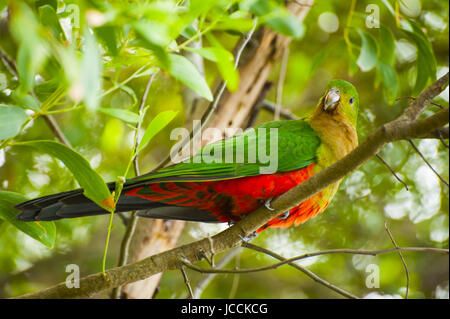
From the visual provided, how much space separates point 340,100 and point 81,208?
5.18ft

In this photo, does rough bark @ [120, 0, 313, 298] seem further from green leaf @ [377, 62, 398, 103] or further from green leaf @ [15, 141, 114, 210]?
green leaf @ [15, 141, 114, 210]

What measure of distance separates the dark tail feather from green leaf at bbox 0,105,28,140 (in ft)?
1.66

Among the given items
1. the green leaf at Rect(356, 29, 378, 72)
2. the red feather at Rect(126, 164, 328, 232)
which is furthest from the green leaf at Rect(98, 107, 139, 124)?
the green leaf at Rect(356, 29, 378, 72)

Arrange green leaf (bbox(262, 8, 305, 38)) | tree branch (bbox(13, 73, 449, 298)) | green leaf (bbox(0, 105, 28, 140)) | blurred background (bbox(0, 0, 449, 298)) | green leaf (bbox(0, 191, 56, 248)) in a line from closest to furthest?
green leaf (bbox(262, 8, 305, 38))
green leaf (bbox(0, 105, 28, 140))
tree branch (bbox(13, 73, 449, 298))
green leaf (bbox(0, 191, 56, 248))
blurred background (bbox(0, 0, 449, 298))

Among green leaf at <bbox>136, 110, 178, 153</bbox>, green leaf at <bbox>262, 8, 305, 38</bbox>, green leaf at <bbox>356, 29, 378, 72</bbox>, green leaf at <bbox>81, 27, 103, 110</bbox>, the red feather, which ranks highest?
green leaf at <bbox>356, 29, 378, 72</bbox>

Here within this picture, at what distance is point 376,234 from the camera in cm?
412

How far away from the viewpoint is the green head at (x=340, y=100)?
254 centimetres

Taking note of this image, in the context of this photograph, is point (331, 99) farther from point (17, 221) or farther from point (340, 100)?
point (17, 221)

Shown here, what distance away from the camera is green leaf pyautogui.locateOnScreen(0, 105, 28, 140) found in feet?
3.59

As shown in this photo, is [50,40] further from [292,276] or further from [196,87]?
[292,276]

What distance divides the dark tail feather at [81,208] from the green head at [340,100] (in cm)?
93

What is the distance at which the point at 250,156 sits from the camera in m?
2.19

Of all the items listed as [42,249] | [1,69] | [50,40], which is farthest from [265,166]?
[42,249]

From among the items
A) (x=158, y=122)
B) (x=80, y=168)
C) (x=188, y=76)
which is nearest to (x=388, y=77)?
(x=158, y=122)
